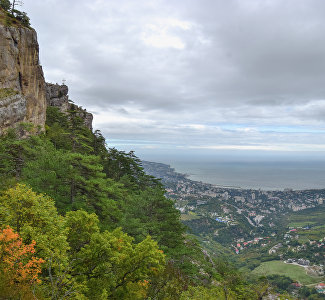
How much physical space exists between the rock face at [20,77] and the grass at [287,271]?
6655cm

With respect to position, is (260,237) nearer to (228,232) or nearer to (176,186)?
(228,232)

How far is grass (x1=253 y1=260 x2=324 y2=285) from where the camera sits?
183 ft

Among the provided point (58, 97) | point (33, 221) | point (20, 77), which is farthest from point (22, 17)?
point (33, 221)

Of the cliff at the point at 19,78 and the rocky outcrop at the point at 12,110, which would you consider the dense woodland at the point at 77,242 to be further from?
the cliff at the point at 19,78

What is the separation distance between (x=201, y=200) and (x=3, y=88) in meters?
125

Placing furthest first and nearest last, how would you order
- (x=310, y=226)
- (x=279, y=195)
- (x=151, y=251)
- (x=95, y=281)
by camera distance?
(x=279, y=195) → (x=310, y=226) → (x=151, y=251) → (x=95, y=281)

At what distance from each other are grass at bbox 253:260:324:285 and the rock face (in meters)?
66.6

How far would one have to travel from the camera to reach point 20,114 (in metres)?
28.0

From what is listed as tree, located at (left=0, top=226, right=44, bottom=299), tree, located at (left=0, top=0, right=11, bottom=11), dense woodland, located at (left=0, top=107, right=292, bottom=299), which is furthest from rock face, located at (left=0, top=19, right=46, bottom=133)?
tree, located at (left=0, top=226, right=44, bottom=299)

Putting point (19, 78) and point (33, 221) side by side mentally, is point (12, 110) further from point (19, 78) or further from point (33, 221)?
point (33, 221)

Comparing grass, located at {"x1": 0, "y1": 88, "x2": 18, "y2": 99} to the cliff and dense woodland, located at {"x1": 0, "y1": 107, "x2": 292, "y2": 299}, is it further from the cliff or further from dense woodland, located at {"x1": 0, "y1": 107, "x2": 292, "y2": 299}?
dense woodland, located at {"x1": 0, "y1": 107, "x2": 292, "y2": 299}

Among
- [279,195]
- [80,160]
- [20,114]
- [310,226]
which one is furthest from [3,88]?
[279,195]

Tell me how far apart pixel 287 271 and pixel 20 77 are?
8376 cm

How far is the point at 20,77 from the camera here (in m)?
28.8
